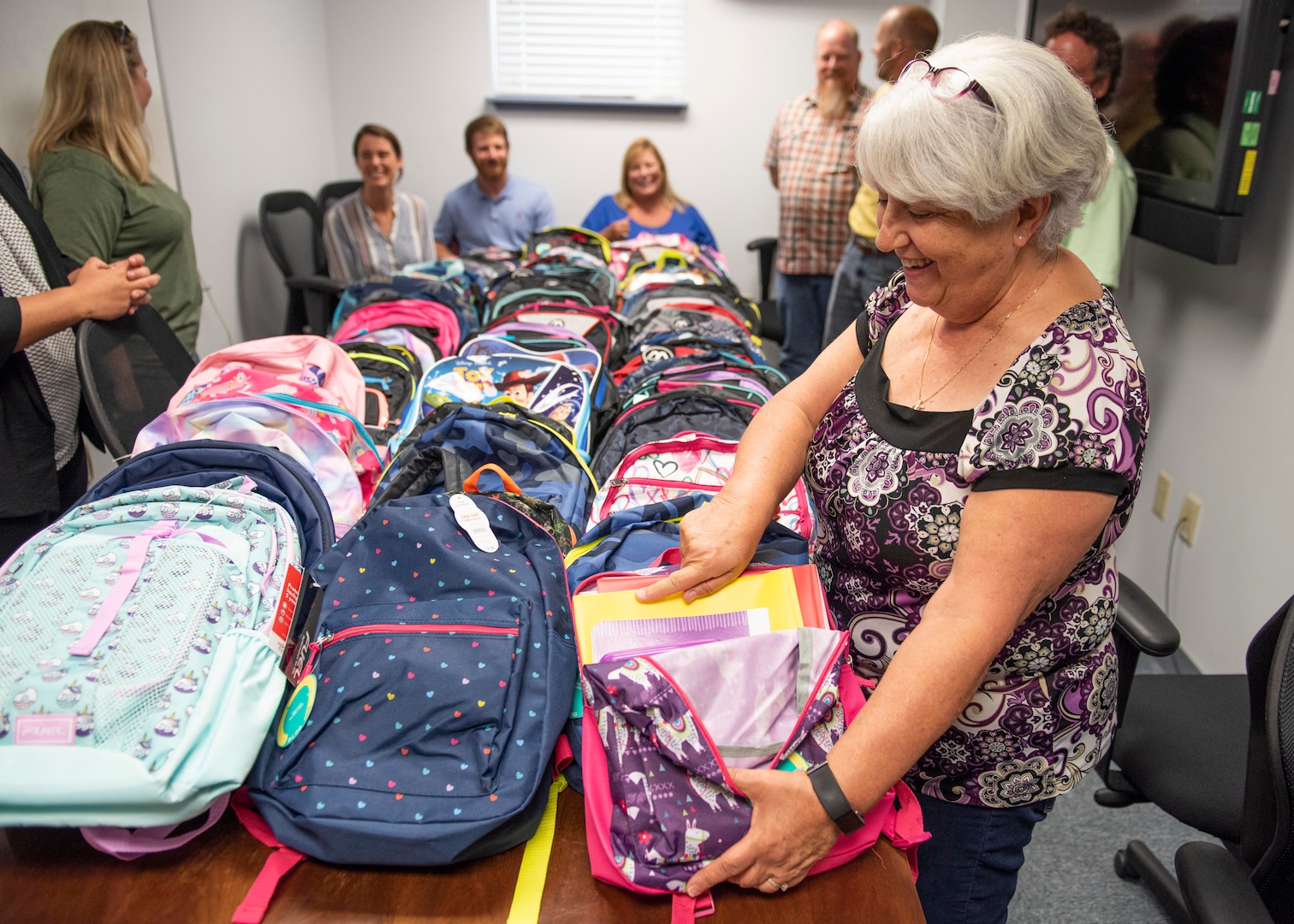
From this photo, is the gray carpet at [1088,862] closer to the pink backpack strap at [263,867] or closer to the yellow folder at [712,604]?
the yellow folder at [712,604]

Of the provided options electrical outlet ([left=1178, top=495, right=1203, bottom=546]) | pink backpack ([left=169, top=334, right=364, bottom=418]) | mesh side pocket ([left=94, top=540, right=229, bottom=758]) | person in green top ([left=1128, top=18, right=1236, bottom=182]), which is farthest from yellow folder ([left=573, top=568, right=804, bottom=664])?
electrical outlet ([left=1178, top=495, right=1203, bottom=546])

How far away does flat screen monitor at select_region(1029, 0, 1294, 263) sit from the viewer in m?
2.12

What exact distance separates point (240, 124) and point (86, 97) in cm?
168

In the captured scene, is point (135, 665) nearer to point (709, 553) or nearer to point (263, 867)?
point (263, 867)

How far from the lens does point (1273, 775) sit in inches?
48.3

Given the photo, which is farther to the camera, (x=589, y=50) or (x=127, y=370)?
(x=589, y=50)

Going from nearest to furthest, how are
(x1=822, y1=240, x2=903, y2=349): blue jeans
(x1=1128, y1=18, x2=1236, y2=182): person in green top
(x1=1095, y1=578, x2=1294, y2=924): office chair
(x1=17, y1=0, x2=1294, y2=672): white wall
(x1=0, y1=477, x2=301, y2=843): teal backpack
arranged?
(x1=0, y1=477, x2=301, y2=843): teal backpack < (x1=1095, y1=578, x2=1294, y2=924): office chair < (x1=1128, y1=18, x2=1236, y2=182): person in green top < (x1=17, y1=0, x2=1294, y2=672): white wall < (x1=822, y1=240, x2=903, y2=349): blue jeans

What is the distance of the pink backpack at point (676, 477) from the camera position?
176cm

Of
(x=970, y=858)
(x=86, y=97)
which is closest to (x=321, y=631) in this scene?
(x=970, y=858)

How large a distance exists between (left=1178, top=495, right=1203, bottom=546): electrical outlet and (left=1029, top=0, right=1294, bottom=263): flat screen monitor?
2.65 ft

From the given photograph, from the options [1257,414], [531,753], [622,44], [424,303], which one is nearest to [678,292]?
[424,303]

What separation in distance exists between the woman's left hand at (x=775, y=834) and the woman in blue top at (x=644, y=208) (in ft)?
13.5

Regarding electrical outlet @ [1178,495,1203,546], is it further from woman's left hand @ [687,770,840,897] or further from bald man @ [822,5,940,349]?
woman's left hand @ [687,770,840,897]

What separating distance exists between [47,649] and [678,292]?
8.28 feet
